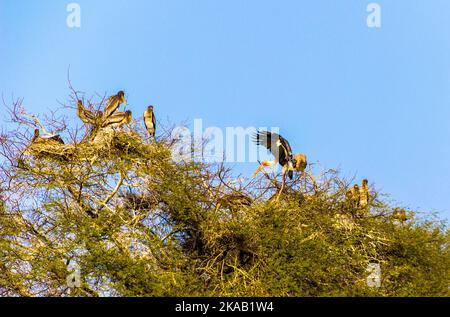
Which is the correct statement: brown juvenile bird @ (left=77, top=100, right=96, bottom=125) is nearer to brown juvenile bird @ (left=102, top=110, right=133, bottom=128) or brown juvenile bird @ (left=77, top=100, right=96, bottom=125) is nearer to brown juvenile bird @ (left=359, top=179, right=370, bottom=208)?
brown juvenile bird @ (left=102, top=110, right=133, bottom=128)

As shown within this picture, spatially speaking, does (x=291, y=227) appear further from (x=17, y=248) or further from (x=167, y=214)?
(x=17, y=248)

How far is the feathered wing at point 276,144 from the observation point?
14570 mm

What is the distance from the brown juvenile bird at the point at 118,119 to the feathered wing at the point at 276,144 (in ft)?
9.24

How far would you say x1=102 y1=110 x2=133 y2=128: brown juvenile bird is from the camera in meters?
13.9

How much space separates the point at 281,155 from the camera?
14.6 metres

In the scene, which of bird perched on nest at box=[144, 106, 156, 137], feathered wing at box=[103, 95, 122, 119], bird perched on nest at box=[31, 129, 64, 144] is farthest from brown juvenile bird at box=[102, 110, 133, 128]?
bird perched on nest at box=[31, 129, 64, 144]

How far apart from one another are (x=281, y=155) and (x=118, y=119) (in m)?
3.51

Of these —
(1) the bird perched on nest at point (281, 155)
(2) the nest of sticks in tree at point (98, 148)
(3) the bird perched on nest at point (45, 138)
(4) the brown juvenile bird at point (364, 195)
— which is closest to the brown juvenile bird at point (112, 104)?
(2) the nest of sticks in tree at point (98, 148)

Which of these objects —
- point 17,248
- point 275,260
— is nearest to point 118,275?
point 17,248

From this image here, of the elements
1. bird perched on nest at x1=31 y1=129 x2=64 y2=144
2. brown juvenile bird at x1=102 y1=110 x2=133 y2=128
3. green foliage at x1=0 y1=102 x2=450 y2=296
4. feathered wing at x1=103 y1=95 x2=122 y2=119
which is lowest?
green foliage at x1=0 y1=102 x2=450 y2=296

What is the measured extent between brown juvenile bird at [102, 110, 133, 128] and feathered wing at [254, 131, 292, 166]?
282 cm

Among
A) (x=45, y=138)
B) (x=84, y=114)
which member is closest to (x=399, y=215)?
(x=84, y=114)

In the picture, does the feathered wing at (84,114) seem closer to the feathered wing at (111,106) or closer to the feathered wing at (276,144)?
the feathered wing at (111,106)

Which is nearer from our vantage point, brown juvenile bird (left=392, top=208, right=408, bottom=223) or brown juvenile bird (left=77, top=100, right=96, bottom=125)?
brown juvenile bird (left=77, top=100, right=96, bottom=125)
